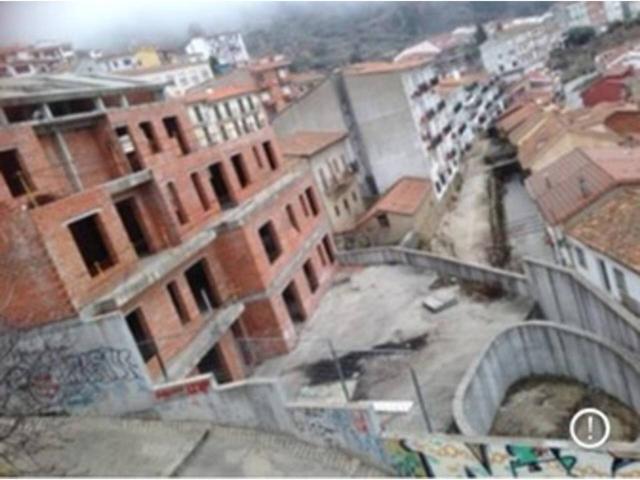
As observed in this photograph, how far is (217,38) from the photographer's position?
111625 millimetres

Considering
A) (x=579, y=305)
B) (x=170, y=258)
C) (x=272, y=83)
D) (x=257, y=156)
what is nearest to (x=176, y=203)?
(x=170, y=258)

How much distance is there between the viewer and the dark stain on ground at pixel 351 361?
70.1 ft

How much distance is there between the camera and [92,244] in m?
21.1

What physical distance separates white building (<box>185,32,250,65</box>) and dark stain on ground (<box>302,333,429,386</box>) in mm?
85548

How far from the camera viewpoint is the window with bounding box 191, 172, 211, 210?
85.6 feet

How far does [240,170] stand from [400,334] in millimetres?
10334

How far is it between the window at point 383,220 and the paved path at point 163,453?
76.2ft

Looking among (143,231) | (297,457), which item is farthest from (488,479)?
(143,231)

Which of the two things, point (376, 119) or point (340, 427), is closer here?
point (340, 427)

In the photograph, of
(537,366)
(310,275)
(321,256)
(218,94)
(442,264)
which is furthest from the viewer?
(218,94)

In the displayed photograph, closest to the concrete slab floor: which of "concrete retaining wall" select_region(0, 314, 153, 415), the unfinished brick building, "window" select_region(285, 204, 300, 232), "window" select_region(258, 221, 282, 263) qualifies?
the unfinished brick building

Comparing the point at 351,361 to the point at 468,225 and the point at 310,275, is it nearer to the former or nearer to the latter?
the point at 310,275

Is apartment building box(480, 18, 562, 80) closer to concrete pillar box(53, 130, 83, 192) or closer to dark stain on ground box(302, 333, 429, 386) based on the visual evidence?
dark stain on ground box(302, 333, 429, 386)

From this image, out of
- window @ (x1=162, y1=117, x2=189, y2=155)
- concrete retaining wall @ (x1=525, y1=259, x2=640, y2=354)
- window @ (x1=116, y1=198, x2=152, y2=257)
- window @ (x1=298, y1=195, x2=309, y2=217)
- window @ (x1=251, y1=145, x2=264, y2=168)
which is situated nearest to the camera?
concrete retaining wall @ (x1=525, y1=259, x2=640, y2=354)
